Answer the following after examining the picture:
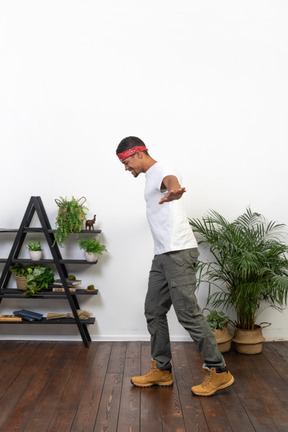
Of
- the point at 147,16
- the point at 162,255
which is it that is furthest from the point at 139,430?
the point at 147,16

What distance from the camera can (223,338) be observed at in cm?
350

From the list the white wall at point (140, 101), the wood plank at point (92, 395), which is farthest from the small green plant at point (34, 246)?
the wood plank at point (92, 395)

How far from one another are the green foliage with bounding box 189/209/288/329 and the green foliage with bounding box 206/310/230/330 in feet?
0.21

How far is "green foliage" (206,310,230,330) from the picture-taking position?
11.5 feet

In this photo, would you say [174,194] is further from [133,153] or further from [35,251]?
[35,251]

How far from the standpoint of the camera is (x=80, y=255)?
3.84m

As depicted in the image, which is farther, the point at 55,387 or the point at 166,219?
the point at 55,387

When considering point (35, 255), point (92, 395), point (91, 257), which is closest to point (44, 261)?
point (35, 255)

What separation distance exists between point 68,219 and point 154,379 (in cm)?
131

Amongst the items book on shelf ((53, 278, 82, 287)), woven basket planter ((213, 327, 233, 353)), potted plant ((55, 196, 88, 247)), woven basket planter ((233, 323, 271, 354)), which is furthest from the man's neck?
woven basket planter ((233, 323, 271, 354))

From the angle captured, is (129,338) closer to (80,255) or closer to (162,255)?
(80,255)

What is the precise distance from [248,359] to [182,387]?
75 cm

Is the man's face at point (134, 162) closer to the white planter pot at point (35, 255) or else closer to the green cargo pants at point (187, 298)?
the green cargo pants at point (187, 298)

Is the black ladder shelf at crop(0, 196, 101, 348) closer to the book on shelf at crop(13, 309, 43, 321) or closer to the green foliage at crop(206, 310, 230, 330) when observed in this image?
the book on shelf at crop(13, 309, 43, 321)
